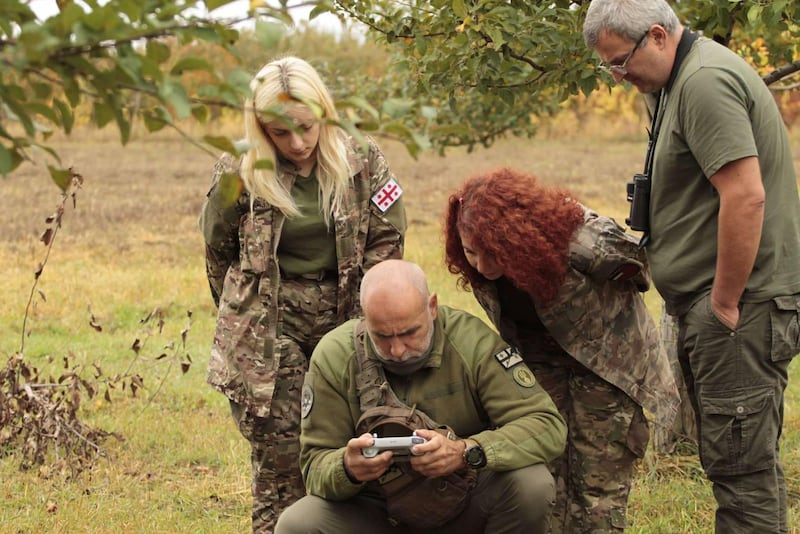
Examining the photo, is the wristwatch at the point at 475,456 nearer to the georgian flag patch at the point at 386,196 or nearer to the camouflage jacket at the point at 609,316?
the camouflage jacket at the point at 609,316

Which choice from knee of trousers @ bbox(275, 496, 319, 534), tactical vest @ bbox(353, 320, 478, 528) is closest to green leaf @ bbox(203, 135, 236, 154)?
tactical vest @ bbox(353, 320, 478, 528)

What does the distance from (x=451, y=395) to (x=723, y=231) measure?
903mm

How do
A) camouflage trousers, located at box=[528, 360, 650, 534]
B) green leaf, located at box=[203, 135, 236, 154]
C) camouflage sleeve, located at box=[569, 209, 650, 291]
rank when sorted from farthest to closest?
camouflage trousers, located at box=[528, 360, 650, 534]
camouflage sleeve, located at box=[569, 209, 650, 291]
green leaf, located at box=[203, 135, 236, 154]

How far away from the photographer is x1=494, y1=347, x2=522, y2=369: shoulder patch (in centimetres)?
341

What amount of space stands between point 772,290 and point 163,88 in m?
2.08

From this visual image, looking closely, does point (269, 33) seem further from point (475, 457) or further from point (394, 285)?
point (475, 457)

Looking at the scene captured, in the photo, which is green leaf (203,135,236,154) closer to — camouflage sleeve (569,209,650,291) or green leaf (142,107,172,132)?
green leaf (142,107,172,132)

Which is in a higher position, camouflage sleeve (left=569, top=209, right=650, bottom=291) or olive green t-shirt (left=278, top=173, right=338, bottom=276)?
camouflage sleeve (left=569, top=209, right=650, bottom=291)

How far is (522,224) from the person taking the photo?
3246 mm

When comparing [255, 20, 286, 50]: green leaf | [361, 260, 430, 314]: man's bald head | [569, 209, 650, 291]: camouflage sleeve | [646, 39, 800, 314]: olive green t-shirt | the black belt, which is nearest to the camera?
[255, 20, 286, 50]: green leaf

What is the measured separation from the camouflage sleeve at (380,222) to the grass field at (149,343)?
128cm

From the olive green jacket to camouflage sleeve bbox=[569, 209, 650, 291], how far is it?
348 mm

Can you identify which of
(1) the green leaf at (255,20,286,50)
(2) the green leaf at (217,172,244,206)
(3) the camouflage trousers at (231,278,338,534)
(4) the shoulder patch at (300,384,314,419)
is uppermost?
(1) the green leaf at (255,20,286,50)

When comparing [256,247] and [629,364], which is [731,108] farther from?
[256,247]
